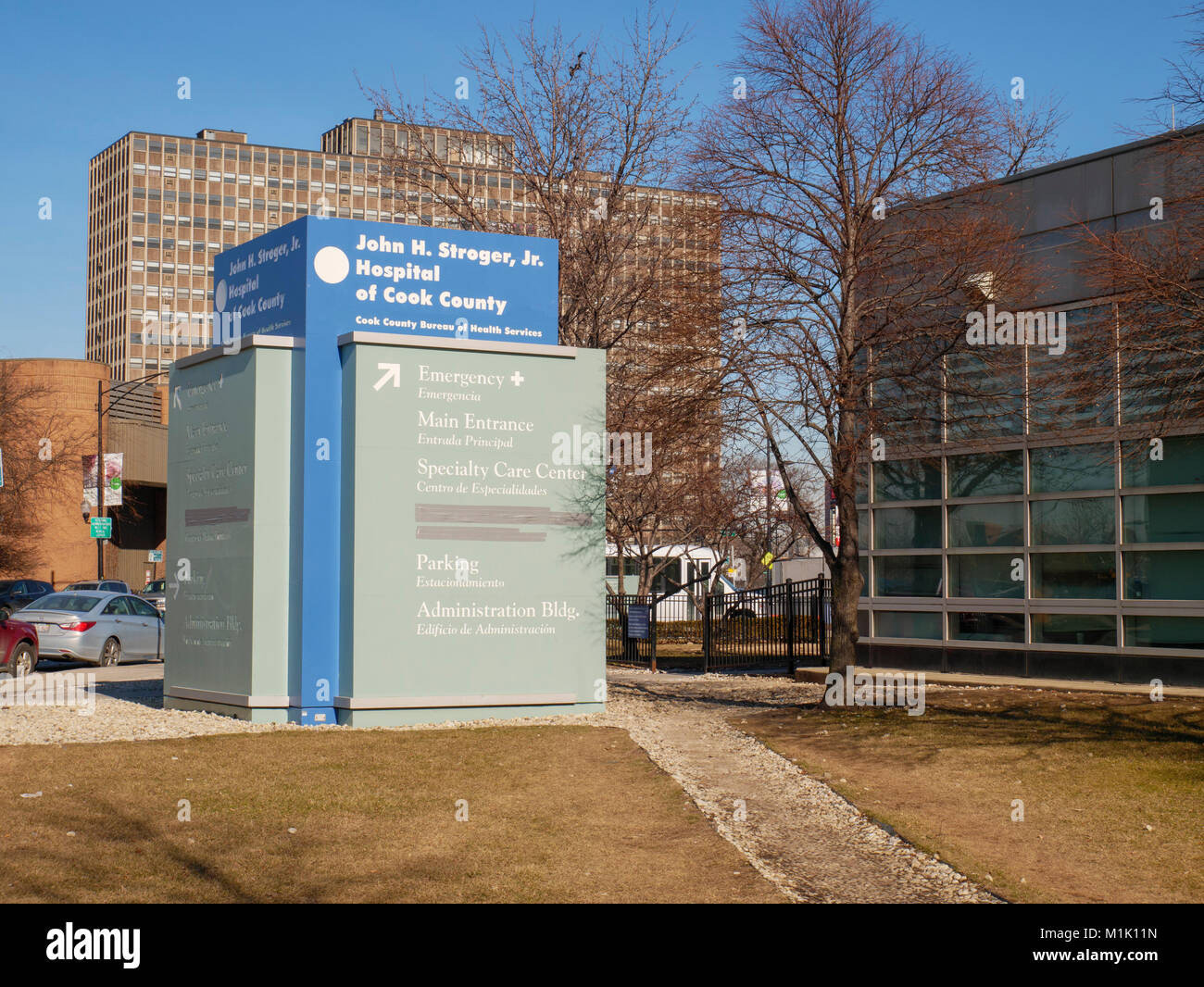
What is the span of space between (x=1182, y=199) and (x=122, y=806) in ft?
37.0

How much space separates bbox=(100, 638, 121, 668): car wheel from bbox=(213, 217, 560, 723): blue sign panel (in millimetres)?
11623

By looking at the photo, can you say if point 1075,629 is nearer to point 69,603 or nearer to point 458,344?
point 458,344

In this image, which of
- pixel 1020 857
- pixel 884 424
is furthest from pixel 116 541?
pixel 1020 857

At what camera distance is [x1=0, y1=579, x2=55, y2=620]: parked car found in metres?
35.2

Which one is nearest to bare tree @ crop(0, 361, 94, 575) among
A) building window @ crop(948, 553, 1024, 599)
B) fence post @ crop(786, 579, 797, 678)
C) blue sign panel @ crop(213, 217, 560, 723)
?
fence post @ crop(786, 579, 797, 678)

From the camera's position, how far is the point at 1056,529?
56.3 ft

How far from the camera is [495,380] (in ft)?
46.0

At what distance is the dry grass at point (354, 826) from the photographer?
22.1 feet

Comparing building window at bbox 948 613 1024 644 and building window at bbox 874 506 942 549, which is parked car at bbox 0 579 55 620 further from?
building window at bbox 948 613 1024 644

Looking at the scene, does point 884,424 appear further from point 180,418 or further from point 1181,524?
point 180,418

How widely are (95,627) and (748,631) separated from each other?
1279cm

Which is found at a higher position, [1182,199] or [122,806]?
[1182,199]

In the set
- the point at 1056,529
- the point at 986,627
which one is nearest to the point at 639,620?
the point at 986,627

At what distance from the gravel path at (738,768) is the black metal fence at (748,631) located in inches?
79.5
